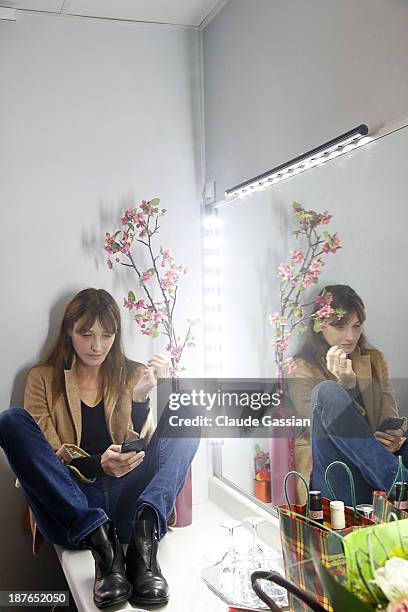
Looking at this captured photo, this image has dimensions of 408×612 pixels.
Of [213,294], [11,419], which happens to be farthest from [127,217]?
[11,419]

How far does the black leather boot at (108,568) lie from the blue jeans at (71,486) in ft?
0.14

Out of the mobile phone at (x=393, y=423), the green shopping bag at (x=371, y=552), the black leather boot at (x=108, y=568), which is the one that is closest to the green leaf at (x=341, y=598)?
the green shopping bag at (x=371, y=552)

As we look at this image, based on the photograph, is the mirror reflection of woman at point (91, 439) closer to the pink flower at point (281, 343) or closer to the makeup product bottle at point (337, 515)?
the pink flower at point (281, 343)

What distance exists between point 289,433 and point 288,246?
1.56 ft

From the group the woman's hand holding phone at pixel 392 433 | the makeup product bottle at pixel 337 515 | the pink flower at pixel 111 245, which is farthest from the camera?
the pink flower at pixel 111 245

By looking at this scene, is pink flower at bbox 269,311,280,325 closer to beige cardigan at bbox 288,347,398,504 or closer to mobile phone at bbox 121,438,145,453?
beige cardigan at bbox 288,347,398,504

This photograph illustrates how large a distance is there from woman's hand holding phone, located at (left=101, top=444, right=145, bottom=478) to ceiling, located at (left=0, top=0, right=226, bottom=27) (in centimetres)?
131

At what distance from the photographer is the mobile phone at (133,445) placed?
6.73 feet

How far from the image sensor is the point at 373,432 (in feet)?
4.54

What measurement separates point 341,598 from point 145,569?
87cm

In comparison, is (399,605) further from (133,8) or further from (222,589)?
(133,8)

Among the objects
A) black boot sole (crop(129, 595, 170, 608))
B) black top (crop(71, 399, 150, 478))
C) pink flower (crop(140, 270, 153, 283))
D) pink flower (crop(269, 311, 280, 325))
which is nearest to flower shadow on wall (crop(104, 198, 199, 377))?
pink flower (crop(140, 270, 153, 283))

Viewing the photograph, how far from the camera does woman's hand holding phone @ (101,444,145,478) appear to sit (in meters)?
2.02

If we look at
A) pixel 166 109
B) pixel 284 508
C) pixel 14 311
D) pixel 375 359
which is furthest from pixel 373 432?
pixel 166 109
